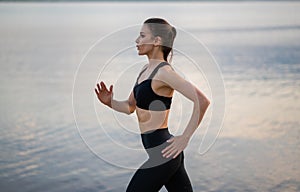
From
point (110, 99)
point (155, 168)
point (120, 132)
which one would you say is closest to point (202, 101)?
point (155, 168)

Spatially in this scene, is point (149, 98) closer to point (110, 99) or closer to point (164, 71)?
point (164, 71)

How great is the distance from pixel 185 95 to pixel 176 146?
1.16ft

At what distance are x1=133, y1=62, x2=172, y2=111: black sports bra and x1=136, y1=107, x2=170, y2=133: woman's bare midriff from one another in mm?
30

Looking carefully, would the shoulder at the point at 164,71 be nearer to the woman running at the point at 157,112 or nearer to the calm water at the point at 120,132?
the woman running at the point at 157,112

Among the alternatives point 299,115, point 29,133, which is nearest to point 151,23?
point 29,133

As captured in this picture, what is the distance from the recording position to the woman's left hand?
3.72 metres

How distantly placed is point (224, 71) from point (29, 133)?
25.8ft

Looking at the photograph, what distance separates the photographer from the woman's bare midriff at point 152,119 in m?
3.84

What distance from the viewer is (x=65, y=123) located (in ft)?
30.6

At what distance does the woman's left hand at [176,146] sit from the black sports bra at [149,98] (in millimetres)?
232

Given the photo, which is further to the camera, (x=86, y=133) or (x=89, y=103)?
(x=89, y=103)

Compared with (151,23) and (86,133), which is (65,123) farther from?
(151,23)

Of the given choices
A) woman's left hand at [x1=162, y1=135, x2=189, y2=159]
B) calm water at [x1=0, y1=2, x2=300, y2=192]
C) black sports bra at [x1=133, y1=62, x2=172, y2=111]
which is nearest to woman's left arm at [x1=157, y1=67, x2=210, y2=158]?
woman's left hand at [x1=162, y1=135, x2=189, y2=159]

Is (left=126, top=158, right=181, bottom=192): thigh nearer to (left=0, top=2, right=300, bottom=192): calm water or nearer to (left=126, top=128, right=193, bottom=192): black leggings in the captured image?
(left=126, top=128, right=193, bottom=192): black leggings
